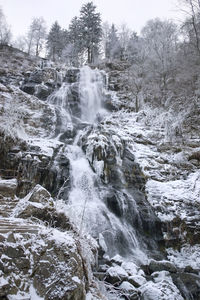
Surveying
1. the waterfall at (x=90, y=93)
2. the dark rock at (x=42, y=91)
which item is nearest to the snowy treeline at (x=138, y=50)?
the waterfall at (x=90, y=93)

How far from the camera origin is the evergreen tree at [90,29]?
33281 millimetres

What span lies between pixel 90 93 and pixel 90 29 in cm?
2141

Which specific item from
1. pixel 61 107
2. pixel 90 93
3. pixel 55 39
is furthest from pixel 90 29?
pixel 61 107

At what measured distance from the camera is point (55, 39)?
117ft

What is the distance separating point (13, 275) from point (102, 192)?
6.62 meters

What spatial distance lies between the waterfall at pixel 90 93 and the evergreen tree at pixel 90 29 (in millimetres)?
13532

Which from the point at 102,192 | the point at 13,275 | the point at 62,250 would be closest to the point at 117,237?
the point at 102,192

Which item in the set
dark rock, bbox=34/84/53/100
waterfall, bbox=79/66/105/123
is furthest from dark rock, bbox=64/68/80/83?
dark rock, bbox=34/84/53/100

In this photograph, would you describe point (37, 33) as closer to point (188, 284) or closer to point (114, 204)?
point (114, 204)

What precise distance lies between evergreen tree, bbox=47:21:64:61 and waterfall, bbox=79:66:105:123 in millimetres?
17763

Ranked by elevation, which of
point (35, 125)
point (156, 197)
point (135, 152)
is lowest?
point (156, 197)

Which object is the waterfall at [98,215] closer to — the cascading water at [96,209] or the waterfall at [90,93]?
the cascading water at [96,209]

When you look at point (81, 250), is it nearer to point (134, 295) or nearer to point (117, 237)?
point (134, 295)

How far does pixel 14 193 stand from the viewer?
5504mm
